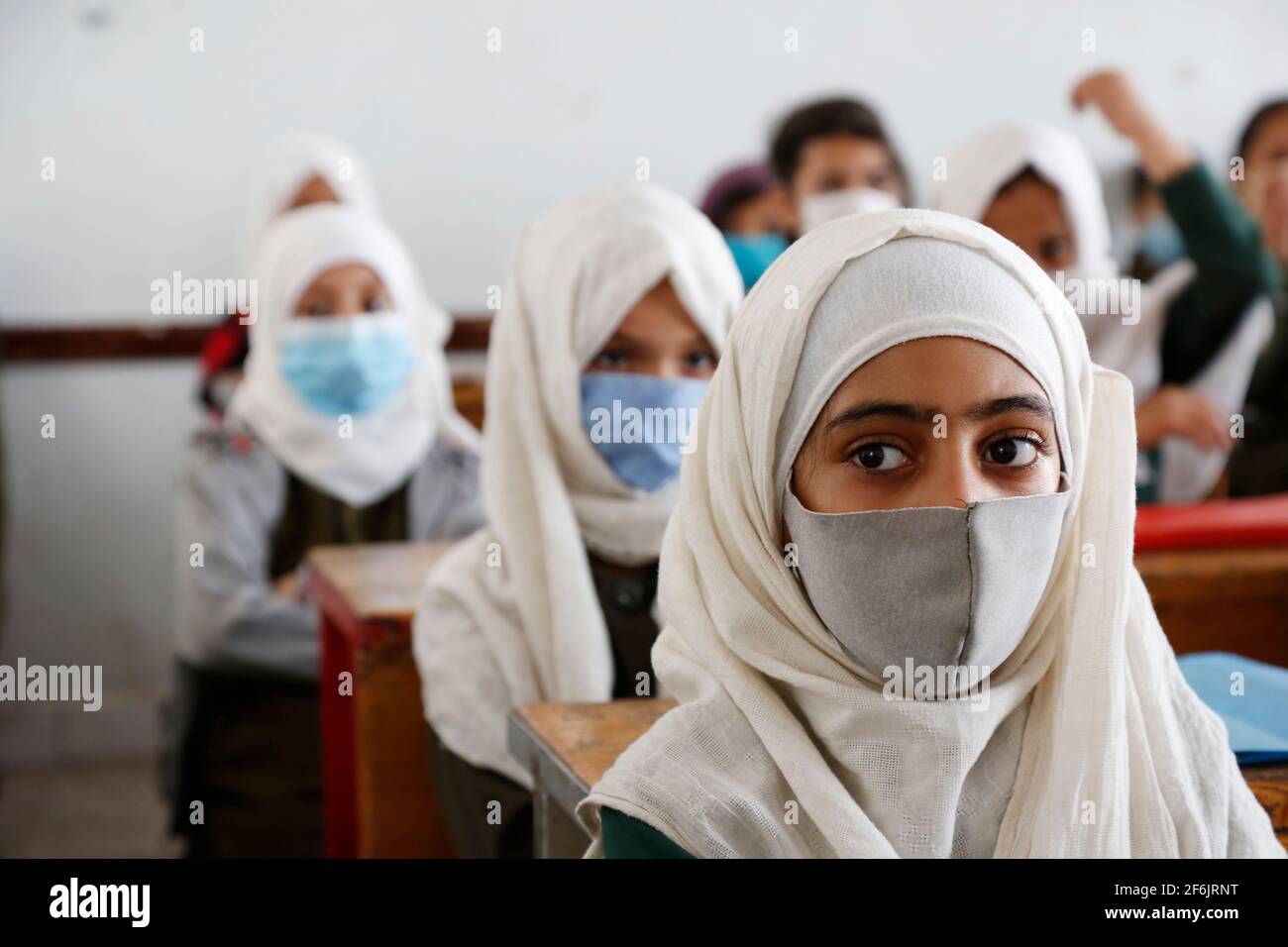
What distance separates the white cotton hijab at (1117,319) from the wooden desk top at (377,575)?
1.49 metres

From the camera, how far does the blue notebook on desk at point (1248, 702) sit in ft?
4.43

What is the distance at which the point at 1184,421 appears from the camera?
320cm

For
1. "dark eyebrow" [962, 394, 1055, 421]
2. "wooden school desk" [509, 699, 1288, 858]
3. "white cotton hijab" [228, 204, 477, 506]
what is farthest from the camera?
"white cotton hijab" [228, 204, 477, 506]

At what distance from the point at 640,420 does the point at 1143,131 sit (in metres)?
1.89

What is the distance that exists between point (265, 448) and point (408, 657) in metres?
1.13

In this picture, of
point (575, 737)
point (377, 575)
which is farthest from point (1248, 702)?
point (377, 575)

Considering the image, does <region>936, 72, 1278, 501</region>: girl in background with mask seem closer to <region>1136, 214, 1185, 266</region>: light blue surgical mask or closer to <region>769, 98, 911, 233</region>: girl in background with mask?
<region>769, 98, 911, 233</region>: girl in background with mask

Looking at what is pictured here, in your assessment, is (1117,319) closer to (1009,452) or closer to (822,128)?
(822,128)

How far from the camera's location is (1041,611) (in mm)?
1231

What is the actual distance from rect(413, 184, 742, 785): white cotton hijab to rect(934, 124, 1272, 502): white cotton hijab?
150 cm

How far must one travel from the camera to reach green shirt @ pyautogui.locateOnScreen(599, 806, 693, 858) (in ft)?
3.80

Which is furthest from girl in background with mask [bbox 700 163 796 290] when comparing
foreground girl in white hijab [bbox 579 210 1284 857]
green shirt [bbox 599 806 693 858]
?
green shirt [bbox 599 806 693 858]

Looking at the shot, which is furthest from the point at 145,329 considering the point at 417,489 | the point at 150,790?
the point at 417,489

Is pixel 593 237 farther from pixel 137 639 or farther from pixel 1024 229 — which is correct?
pixel 137 639
